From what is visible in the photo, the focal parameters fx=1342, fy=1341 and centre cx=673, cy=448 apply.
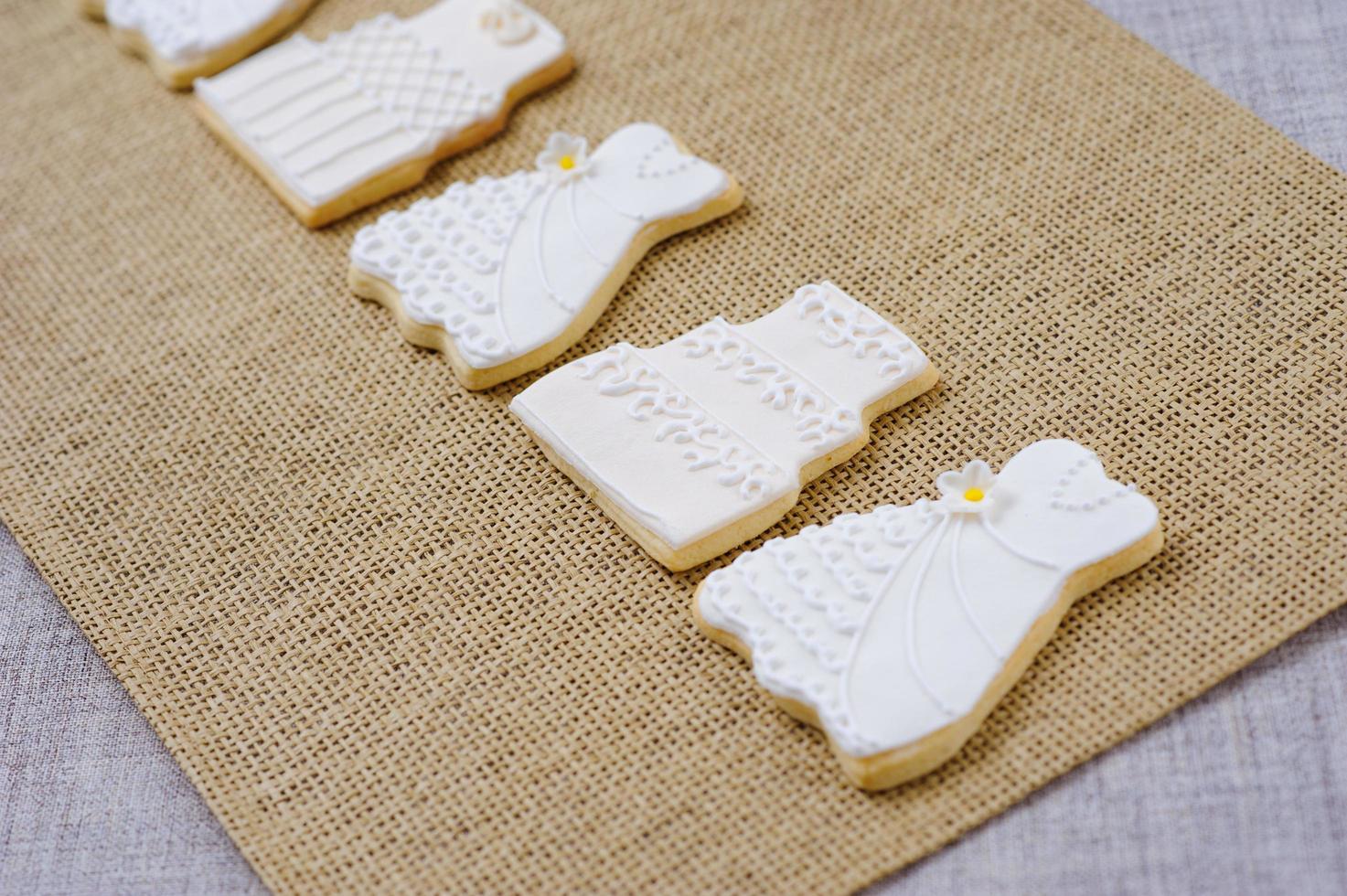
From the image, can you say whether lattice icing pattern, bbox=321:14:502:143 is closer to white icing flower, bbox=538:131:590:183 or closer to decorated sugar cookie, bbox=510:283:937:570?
white icing flower, bbox=538:131:590:183

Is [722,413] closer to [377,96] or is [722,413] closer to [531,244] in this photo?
[531,244]

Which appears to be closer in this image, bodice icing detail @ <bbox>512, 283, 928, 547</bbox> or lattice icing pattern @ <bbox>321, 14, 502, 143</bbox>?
bodice icing detail @ <bbox>512, 283, 928, 547</bbox>

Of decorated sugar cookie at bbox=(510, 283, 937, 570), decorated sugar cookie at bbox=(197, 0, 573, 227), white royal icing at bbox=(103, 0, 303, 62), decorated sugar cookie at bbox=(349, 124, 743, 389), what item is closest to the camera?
decorated sugar cookie at bbox=(510, 283, 937, 570)

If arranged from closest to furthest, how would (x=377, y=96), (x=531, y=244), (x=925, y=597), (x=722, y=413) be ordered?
(x=925, y=597) < (x=722, y=413) < (x=531, y=244) < (x=377, y=96)

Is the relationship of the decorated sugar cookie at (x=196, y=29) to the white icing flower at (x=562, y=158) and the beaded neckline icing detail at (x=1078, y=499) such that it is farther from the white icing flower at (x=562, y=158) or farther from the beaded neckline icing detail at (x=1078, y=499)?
the beaded neckline icing detail at (x=1078, y=499)

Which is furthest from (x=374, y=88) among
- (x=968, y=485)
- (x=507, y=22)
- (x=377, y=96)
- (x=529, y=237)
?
(x=968, y=485)

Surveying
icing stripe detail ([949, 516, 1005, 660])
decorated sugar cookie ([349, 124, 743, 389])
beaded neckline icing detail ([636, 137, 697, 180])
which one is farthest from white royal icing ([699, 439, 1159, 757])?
beaded neckline icing detail ([636, 137, 697, 180])
